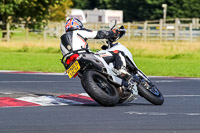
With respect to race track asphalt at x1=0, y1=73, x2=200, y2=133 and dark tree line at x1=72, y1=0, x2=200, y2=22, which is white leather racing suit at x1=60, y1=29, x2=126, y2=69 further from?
dark tree line at x1=72, y1=0, x2=200, y2=22

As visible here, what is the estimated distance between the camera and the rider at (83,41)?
9.85 m

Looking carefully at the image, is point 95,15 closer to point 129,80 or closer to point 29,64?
point 29,64

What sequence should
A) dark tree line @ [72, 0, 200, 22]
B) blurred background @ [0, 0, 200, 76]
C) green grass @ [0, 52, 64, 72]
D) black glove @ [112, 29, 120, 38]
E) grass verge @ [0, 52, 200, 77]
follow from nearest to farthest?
black glove @ [112, 29, 120, 38] < grass verge @ [0, 52, 200, 77] < green grass @ [0, 52, 64, 72] < blurred background @ [0, 0, 200, 76] < dark tree line @ [72, 0, 200, 22]

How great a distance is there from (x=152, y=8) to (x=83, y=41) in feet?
294

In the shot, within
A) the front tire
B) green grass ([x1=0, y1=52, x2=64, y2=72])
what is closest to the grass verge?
green grass ([x1=0, y1=52, x2=64, y2=72])

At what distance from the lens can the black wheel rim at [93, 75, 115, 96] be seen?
9.62 metres

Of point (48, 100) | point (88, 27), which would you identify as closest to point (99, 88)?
point (48, 100)

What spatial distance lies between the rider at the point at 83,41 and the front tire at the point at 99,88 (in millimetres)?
401

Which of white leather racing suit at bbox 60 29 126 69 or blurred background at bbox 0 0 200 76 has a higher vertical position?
white leather racing suit at bbox 60 29 126 69

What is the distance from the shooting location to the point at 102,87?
31.7 ft

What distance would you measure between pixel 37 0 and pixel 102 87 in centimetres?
3492

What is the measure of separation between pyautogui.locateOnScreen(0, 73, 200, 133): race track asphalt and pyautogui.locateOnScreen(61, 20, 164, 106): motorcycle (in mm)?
196

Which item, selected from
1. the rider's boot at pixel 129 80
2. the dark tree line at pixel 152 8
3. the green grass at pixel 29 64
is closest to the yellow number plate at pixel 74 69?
the rider's boot at pixel 129 80

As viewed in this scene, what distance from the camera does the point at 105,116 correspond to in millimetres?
8641
